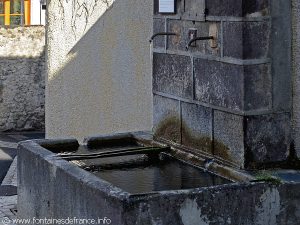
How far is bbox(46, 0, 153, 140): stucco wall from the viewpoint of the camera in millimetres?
9102

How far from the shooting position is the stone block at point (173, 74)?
20.2ft

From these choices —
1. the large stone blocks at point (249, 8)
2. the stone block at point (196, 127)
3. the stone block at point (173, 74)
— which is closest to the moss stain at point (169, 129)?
the stone block at point (196, 127)

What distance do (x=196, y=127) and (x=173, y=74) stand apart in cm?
59

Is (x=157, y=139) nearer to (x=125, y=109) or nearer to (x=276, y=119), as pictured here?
(x=276, y=119)

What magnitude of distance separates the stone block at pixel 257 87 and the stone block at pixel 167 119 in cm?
105

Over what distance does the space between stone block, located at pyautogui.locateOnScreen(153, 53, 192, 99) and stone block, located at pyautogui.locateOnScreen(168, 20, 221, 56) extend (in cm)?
10

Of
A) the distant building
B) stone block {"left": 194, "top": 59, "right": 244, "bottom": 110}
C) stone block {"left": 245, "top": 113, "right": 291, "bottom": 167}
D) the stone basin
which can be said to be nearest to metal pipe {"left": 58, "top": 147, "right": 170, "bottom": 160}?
the stone basin

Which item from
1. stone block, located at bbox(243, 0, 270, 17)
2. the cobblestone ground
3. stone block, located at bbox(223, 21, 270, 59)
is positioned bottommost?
the cobblestone ground

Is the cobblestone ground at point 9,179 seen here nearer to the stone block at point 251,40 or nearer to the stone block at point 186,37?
the stone block at point 186,37

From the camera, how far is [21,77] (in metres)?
17.0

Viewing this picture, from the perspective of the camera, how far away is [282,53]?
548 cm

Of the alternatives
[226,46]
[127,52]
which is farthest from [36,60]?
[226,46]

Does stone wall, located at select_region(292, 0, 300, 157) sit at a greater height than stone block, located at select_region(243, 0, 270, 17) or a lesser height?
lesser

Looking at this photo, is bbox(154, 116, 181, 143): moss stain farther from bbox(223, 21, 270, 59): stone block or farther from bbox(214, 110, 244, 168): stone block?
bbox(223, 21, 270, 59): stone block
